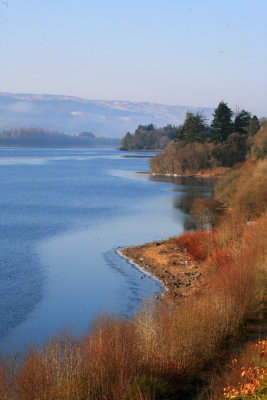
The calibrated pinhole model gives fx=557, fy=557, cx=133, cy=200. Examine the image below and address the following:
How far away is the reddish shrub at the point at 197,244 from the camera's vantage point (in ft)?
86.6

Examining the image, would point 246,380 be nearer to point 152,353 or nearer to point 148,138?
point 152,353

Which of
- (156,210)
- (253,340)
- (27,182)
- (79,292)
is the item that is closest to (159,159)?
(27,182)

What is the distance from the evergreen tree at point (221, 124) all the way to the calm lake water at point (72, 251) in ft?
62.1

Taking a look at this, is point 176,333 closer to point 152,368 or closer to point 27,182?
point 152,368

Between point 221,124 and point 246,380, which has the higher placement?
point 221,124

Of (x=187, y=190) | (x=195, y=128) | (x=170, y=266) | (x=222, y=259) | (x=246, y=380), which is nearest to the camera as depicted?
(x=246, y=380)

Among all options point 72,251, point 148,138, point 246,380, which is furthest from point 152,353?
point 148,138

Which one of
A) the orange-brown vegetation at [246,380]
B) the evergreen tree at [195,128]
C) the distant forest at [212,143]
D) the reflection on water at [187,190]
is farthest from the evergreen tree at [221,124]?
the orange-brown vegetation at [246,380]

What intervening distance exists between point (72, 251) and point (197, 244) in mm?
6366

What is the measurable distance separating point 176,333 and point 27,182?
2360 inches

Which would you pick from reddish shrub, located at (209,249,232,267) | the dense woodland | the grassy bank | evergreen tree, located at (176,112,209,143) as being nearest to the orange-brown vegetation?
the grassy bank

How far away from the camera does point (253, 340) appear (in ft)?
44.4

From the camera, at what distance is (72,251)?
28.5 meters

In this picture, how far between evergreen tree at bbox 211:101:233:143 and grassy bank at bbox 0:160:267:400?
199ft
